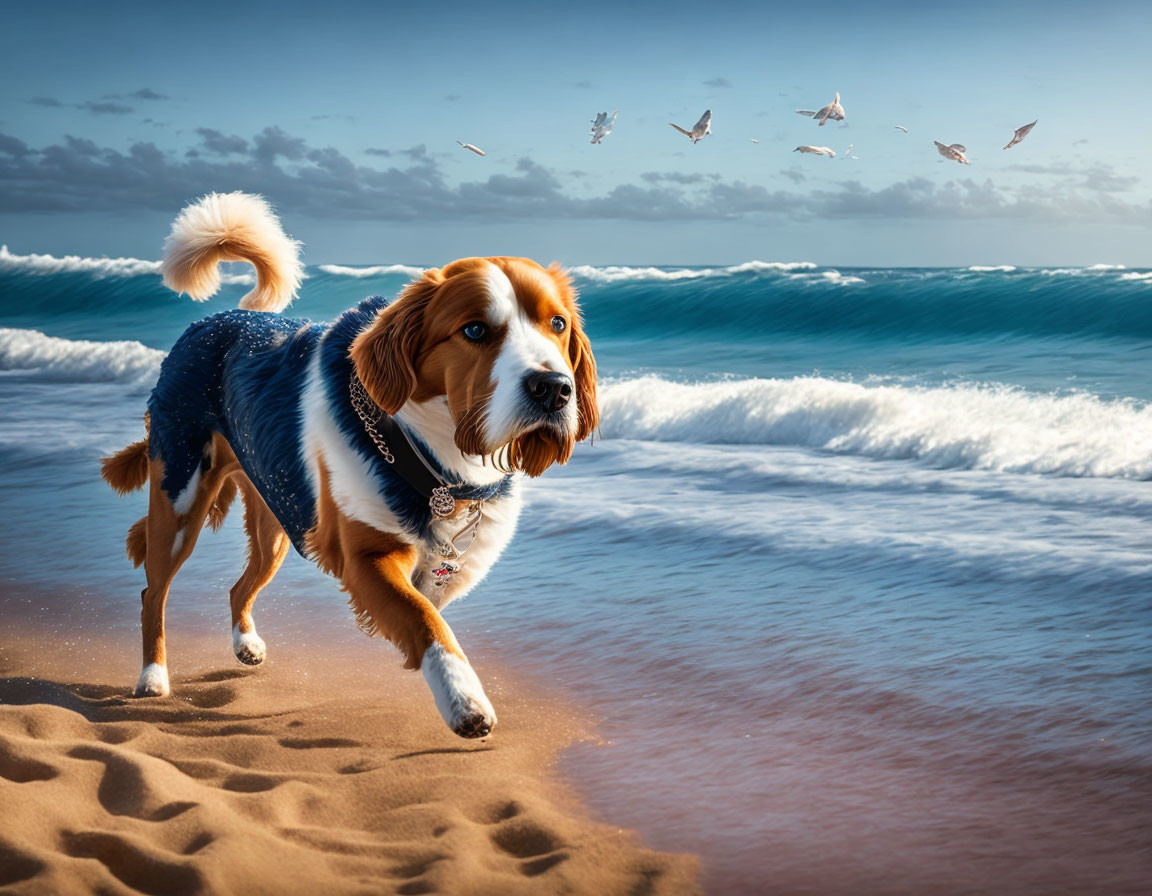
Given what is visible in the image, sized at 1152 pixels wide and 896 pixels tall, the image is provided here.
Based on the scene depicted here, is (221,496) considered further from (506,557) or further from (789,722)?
(789,722)

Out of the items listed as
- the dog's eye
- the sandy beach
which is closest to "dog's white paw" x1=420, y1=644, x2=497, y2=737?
the sandy beach

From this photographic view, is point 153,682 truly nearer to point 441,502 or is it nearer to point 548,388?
point 441,502

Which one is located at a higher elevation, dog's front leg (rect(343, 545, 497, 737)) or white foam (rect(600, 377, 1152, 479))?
dog's front leg (rect(343, 545, 497, 737))

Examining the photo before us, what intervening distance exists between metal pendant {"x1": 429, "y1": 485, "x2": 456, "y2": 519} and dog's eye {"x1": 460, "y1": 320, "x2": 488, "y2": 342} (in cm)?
54

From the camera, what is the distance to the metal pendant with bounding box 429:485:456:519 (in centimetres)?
349

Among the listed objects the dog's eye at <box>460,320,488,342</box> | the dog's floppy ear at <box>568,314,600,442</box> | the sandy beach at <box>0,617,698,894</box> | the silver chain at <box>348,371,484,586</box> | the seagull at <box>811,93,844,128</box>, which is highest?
the seagull at <box>811,93,844,128</box>

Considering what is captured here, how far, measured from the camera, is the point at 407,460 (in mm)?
3477

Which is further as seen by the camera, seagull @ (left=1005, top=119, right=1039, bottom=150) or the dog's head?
seagull @ (left=1005, top=119, right=1039, bottom=150)

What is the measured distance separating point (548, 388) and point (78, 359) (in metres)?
21.2

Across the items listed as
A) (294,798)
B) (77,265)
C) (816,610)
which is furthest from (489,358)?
(77,265)

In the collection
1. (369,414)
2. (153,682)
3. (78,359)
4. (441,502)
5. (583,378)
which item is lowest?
(78,359)

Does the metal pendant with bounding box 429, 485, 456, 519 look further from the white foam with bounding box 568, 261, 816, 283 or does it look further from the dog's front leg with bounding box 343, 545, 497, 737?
the white foam with bounding box 568, 261, 816, 283

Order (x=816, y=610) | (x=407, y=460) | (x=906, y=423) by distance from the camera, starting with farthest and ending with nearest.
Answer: (x=906, y=423) < (x=816, y=610) < (x=407, y=460)

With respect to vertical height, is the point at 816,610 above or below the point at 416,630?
below
